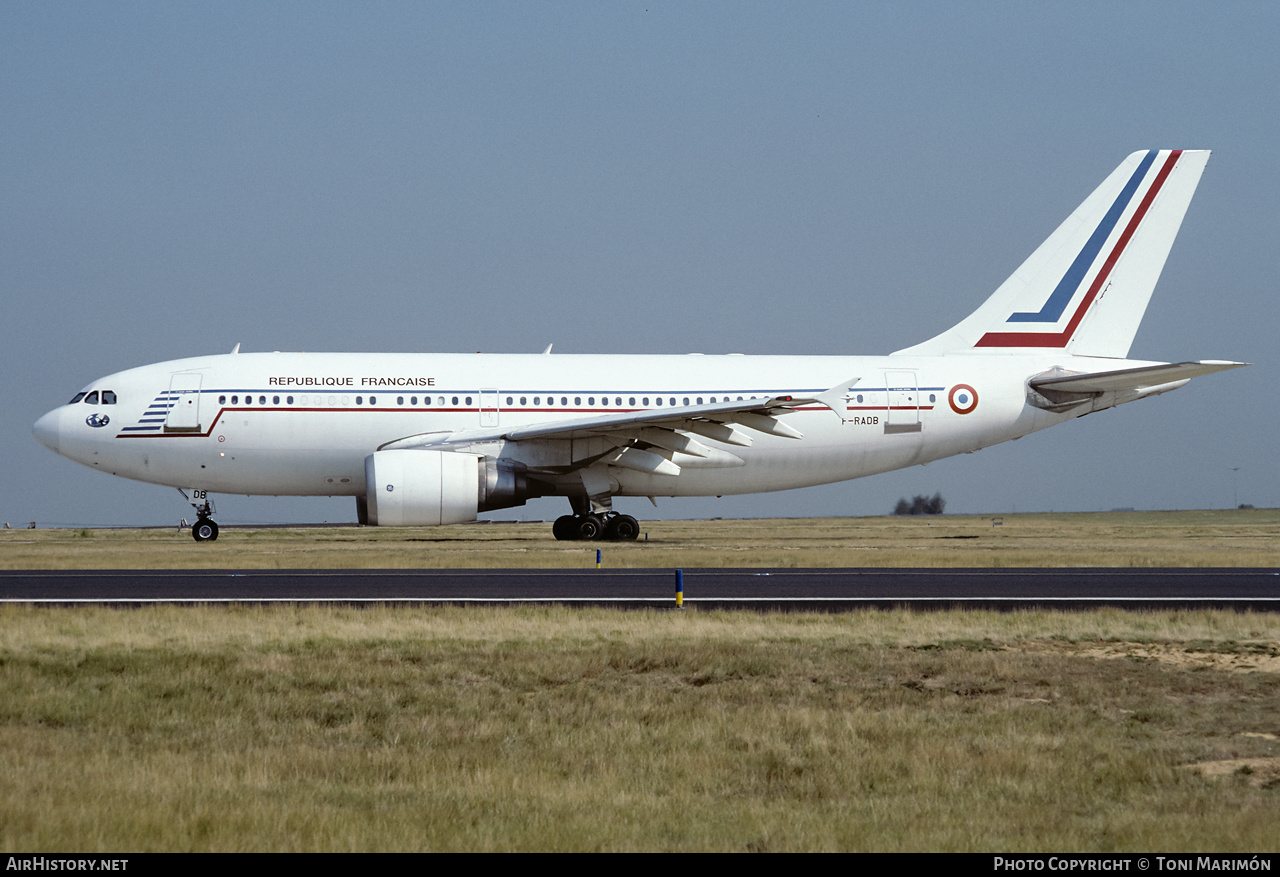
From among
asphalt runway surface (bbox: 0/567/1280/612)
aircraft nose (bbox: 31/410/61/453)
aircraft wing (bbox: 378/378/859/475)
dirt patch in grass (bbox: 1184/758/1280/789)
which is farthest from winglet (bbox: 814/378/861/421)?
dirt patch in grass (bbox: 1184/758/1280/789)

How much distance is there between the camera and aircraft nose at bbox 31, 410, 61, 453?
97.8 ft

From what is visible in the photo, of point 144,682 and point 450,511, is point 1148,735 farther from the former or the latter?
point 450,511

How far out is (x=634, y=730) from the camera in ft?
31.3

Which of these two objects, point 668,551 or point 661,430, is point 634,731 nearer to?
point 668,551

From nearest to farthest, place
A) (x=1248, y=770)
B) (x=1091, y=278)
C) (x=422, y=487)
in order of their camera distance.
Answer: (x=1248, y=770)
(x=422, y=487)
(x=1091, y=278)

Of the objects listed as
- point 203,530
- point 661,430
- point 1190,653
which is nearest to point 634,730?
point 1190,653

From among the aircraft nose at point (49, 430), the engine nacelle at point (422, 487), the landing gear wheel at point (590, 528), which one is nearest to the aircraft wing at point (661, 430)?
the engine nacelle at point (422, 487)

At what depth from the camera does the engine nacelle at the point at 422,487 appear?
2716cm

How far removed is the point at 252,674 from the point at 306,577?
9.42 metres

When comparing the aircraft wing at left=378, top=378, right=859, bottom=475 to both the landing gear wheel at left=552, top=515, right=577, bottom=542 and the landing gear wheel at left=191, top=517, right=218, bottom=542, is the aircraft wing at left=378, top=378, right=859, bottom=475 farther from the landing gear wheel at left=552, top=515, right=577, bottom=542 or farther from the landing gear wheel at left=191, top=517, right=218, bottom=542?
the landing gear wheel at left=191, top=517, right=218, bottom=542

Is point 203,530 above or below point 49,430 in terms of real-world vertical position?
Result: below

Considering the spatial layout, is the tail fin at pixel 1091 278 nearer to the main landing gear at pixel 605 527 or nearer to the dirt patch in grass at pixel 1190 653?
the main landing gear at pixel 605 527

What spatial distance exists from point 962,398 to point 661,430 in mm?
8317

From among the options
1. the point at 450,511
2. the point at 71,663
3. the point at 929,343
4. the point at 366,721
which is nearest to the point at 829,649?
the point at 366,721
